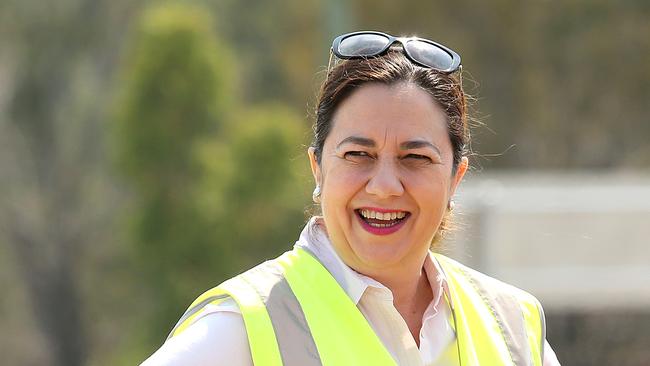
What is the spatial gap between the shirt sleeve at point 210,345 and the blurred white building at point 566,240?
26.1 ft

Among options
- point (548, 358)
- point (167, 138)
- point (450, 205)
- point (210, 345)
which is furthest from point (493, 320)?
point (167, 138)

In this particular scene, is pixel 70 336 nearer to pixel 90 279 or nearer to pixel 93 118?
pixel 90 279

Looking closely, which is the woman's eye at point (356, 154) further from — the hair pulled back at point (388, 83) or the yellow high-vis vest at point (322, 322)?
the yellow high-vis vest at point (322, 322)

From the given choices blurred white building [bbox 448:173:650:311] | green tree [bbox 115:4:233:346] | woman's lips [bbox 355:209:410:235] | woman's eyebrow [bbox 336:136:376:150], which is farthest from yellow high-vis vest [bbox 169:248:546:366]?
green tree [bbox 115:4:233:346]

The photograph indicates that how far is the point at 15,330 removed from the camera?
78.0 ft

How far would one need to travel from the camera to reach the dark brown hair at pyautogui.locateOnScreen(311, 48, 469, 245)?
8.68 ft

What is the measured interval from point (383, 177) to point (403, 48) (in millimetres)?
345

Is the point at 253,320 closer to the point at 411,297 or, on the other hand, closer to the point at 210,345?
the point at 210,345

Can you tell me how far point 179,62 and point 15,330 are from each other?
436 inches

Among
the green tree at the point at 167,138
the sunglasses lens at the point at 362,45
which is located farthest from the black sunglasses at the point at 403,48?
the green tree at the point at 167,138

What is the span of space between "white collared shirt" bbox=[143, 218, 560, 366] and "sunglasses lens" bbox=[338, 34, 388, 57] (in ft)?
1.15

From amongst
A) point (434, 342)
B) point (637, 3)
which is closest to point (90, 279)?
point (637, 3)

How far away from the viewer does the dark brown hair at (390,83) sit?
2646 millimetres

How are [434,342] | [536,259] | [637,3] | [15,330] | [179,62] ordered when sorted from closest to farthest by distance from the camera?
[434,342]
[536,259]
[179,62]
[637,3]
[15,330]
